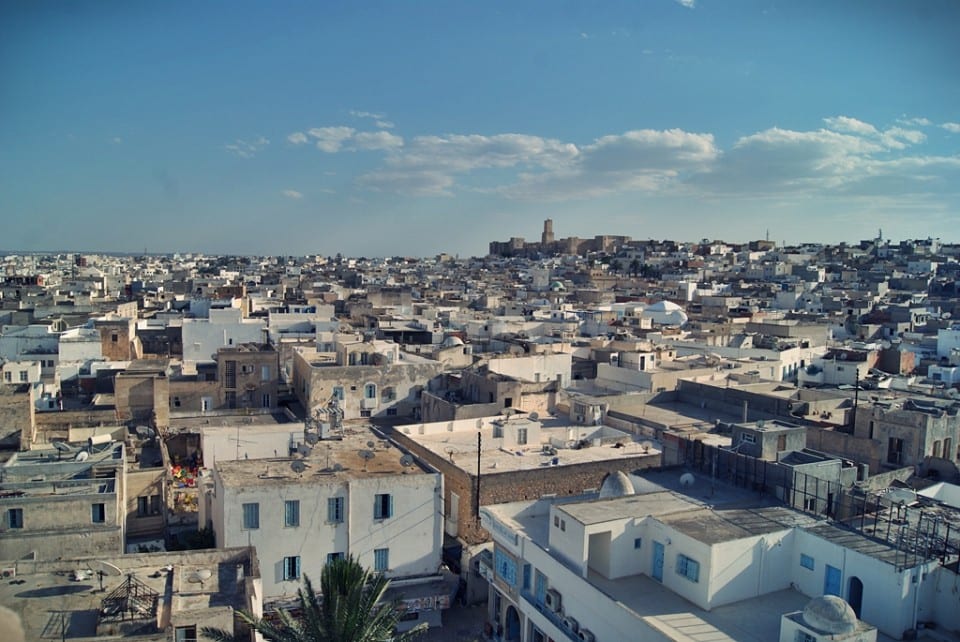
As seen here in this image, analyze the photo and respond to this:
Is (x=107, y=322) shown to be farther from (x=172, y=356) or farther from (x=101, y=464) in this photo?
(x=101, y=464)

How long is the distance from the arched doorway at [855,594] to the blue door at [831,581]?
23cm

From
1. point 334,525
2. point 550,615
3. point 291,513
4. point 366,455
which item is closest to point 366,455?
point 366,455

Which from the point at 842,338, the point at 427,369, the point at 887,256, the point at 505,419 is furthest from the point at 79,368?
the point at 887,256

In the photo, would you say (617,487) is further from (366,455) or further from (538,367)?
(538,367)

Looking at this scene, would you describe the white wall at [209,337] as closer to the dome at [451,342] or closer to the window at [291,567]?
the dome at [451,342]

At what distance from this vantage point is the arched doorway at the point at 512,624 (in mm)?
17109

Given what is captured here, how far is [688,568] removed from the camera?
1384cm

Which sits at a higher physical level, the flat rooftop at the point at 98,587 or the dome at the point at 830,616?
the dome at the point at 830,616

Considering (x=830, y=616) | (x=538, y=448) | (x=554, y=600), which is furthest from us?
(x=538, y=448)

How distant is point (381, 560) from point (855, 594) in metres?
10.4

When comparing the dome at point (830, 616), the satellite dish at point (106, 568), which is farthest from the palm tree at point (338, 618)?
the dome at point (830, 616)

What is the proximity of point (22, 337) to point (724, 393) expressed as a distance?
3204 cm

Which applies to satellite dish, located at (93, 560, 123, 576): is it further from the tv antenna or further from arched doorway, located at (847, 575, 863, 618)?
arched doorway, located at (847, 575, 863, 618)

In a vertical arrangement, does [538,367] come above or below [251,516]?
above
